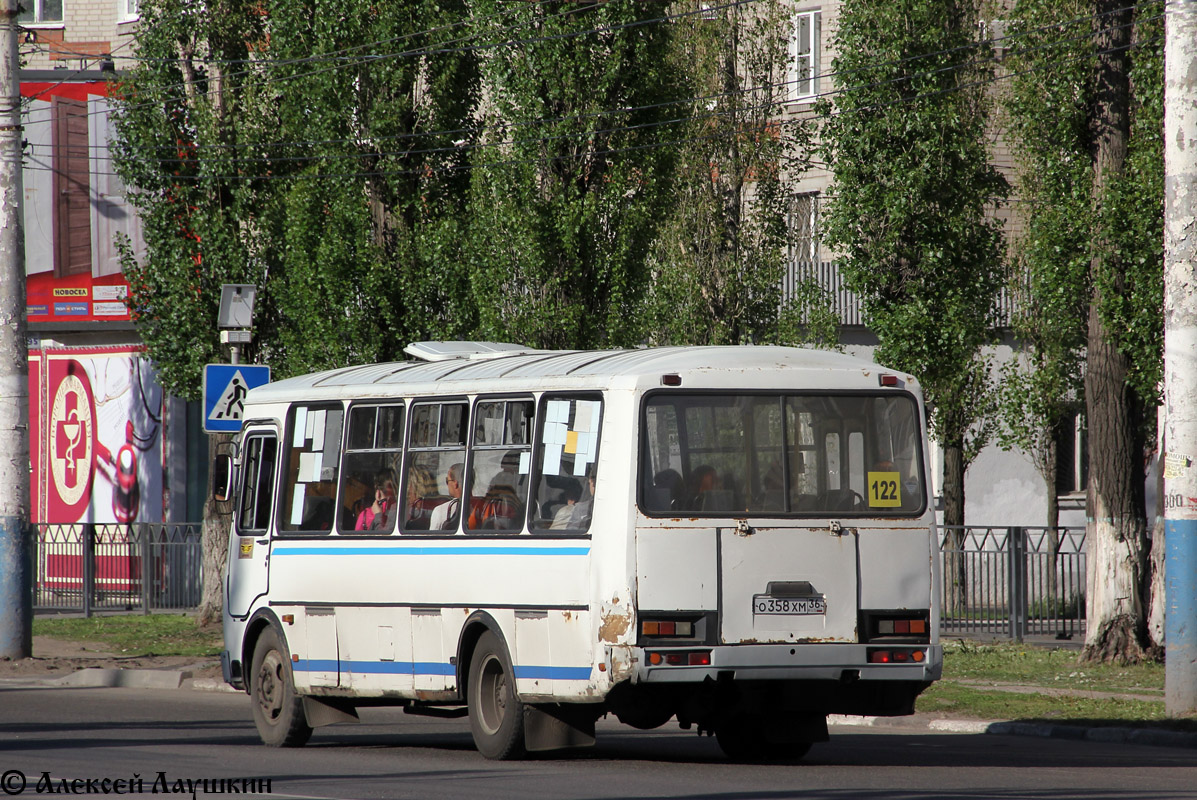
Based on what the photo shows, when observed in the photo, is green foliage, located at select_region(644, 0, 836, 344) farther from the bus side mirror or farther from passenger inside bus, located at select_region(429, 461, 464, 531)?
passenger inside bus, located at select_region(429, 461, 464, 531)

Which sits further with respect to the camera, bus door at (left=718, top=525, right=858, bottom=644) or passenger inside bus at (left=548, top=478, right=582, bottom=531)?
passenger inside bus at (left=548, top=478, right=582, bottom=531)

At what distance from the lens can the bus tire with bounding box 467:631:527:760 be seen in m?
12.2

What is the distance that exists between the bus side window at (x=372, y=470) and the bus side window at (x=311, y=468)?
0.17 meters

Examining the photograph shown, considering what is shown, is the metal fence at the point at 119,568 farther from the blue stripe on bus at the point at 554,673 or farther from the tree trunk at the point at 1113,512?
the blue stripe on bus at the point at 554,673

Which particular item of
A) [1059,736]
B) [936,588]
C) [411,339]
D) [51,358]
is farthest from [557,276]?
[51,358]

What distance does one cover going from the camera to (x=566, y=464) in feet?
39.6

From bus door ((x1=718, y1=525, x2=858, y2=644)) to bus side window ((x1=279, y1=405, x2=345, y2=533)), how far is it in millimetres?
3708

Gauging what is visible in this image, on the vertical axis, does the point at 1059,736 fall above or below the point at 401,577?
below

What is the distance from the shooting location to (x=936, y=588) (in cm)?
1205

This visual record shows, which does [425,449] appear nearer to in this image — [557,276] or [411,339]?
[557,276]

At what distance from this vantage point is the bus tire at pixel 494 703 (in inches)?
479

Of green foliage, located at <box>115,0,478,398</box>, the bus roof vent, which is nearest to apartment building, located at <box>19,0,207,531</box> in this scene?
green foliage, located at <box>115,0,478,398</box>

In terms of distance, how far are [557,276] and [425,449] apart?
10.2 m

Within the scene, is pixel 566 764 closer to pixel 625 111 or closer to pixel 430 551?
pixel 430 551
